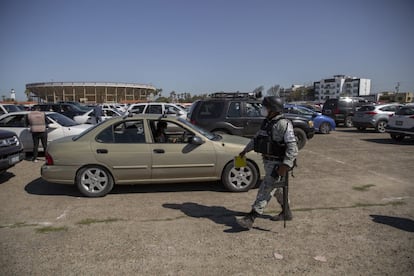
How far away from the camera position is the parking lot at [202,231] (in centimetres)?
320

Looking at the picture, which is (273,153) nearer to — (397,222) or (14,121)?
(397,222)

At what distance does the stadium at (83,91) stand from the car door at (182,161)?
294ft

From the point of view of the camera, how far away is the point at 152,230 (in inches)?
160

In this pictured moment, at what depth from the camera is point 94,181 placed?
5391 mm

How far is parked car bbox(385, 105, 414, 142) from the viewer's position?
11.5 meters

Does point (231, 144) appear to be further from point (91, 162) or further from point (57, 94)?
point (57, 94)

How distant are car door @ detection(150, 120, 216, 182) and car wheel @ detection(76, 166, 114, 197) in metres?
0.84

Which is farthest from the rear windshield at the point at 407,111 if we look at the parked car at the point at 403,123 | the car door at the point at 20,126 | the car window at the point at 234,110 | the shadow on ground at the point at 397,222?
the car door at the point at 20,126

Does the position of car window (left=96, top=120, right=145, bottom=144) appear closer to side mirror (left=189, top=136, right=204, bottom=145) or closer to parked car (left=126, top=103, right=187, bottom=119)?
side mirror (left=189, top=136, right=204, bottom=145)

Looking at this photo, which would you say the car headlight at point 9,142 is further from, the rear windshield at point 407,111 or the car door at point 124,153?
the rear windshield at point 407,111

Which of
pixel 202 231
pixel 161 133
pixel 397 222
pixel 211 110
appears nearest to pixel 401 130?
pixel 211 110

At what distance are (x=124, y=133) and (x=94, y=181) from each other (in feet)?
3.32

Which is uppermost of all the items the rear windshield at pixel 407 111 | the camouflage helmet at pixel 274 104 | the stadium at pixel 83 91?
the stadium at pixel 83 91

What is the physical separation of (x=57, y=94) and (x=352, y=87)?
4350 inches
